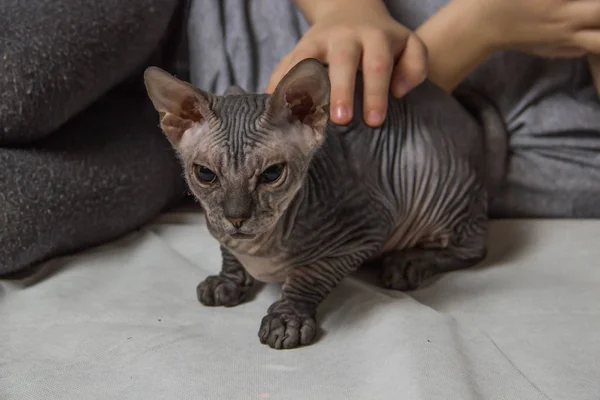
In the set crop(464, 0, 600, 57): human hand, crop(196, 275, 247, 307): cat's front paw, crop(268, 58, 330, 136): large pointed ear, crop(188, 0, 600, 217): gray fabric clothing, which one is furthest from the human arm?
crop(196, 275, 247, 307): cat's front paw

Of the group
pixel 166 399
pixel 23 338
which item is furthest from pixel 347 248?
pixel 23 338

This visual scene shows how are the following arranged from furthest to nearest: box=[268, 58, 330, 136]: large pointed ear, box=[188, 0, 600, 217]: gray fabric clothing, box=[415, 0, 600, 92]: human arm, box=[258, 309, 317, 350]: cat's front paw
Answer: box=[188, 0, 600, 217]: gray fabric clothing → box=[415, 0, 600, 92]: human arm → box=[258, 309, 317, 350]: cat's front paw → box=[268, 58, 330, 136]: large pointed ear

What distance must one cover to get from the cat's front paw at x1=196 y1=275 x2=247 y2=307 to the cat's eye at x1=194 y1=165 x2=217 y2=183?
0.23 metres

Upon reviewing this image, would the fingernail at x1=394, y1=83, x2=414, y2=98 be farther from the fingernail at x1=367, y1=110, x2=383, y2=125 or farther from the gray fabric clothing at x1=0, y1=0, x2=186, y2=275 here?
the gray fabric clothing at x1=0, y1=0, x2=186, y2=275

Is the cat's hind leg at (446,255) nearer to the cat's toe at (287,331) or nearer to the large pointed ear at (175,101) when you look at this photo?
the cat's toe at (287,331)

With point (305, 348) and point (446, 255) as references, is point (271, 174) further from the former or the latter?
point (446, 255)

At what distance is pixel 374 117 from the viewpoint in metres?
0.93

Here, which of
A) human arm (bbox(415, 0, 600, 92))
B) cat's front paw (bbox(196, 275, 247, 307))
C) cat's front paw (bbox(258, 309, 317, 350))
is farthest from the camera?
human arm (bbox(415, 0, 600, 92))

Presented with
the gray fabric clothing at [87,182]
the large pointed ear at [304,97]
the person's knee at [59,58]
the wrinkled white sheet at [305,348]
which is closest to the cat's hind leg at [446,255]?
the wrinkled white sheet at [305,348]

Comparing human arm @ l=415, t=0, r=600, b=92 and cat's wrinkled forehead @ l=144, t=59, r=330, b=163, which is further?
human arm @ l=415, t=0, r=600, b=92

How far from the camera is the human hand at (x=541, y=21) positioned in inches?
41.4

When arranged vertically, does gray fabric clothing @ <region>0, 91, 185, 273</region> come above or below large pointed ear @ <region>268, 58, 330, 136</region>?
below

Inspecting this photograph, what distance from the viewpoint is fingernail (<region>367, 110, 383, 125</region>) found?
3.04 ft

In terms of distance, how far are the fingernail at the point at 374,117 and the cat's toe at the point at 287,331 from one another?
30cm
